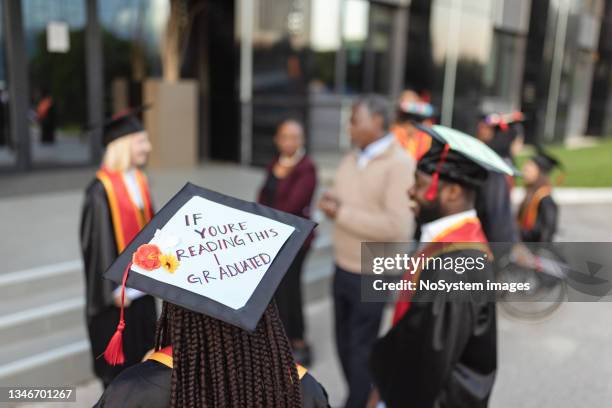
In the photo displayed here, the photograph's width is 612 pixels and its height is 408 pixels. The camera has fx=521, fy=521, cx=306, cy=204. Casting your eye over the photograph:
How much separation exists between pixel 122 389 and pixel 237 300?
1.14 ft

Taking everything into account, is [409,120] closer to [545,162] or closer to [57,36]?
[545,162]

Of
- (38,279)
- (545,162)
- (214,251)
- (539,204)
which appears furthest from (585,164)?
(214,251)

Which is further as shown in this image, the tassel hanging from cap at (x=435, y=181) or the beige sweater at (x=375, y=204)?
the beige sweater at (x=375, y=204)

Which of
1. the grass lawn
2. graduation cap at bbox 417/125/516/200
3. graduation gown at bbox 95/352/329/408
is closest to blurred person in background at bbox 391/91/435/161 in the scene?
graduation cap at bbox 417/125/516/200

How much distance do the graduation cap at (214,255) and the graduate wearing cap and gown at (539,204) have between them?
416 centimetres

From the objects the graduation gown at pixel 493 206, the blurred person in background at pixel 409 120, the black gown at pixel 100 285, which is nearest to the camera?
the black gown at pixel 100 285

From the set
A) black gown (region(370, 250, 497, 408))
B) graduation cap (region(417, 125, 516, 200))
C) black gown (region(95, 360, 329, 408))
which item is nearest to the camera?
black gown (region(95, 360, 329, 408))

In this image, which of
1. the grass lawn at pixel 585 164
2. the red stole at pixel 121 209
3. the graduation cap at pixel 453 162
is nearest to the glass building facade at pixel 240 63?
the grass lawn at pixel 585 164

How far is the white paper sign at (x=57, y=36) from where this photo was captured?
302 inches

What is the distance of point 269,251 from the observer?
1.44 metres

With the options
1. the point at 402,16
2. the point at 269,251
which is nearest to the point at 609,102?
the point at 402,16

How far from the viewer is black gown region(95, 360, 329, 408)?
1254 mm

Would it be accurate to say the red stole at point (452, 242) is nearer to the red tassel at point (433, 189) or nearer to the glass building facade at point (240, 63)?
the red tassel at point (433, 189)

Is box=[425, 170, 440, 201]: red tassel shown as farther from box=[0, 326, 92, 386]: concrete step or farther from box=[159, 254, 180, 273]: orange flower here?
box=[0, 326, 92, 386]: concrete step
